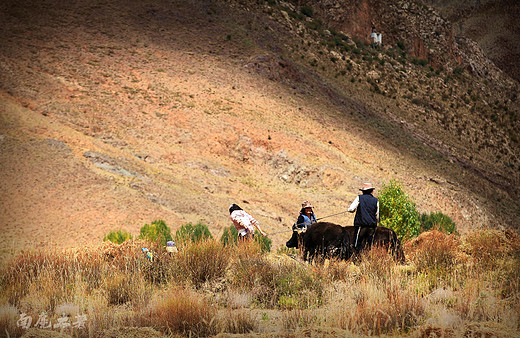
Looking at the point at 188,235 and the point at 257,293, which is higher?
the point at 188,235

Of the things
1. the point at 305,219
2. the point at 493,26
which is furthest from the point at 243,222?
the point at 493,26

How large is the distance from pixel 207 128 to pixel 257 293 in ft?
71.1

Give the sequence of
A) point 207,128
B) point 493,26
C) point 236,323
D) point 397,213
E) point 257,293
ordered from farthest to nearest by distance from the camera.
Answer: point 493,26
point 207,128
point 397,213
point 257,293
point 236,323

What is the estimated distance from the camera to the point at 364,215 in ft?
28.5

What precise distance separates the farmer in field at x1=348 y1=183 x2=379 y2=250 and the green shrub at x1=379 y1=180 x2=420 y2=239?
6786 millimetres

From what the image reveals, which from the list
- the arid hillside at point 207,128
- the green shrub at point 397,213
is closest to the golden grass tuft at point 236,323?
the arid hillside at point 207,128

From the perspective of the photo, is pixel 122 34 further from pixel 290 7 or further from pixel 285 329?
pixel 285 329

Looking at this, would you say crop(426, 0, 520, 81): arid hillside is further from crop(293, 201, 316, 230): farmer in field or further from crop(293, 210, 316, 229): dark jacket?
crop(293, 210, 316, 229): dark jacket

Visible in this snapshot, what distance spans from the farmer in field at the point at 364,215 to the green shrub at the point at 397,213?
679 centimetres

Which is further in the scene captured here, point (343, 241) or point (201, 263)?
point (343, 241)

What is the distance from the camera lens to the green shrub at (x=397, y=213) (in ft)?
50.0

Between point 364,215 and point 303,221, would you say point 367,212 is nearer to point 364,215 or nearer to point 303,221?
point 364,215

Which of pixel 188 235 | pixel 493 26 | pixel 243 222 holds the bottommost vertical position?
pixel 188 235

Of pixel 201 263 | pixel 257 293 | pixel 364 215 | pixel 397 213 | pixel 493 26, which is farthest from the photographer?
pixel 493 26
